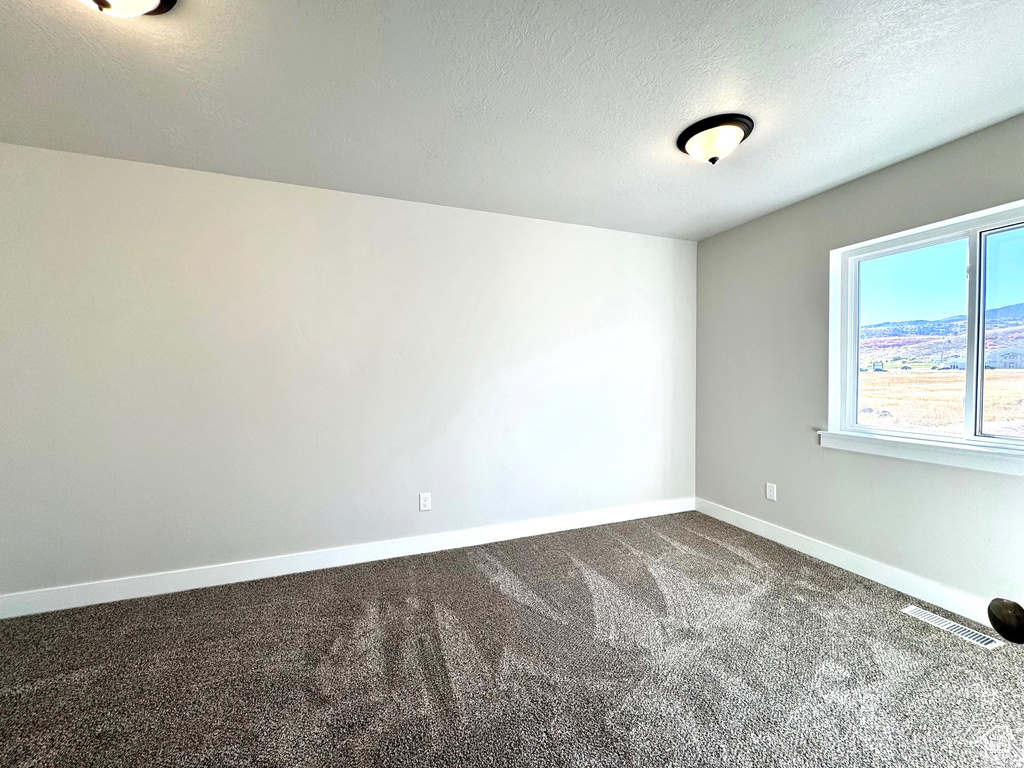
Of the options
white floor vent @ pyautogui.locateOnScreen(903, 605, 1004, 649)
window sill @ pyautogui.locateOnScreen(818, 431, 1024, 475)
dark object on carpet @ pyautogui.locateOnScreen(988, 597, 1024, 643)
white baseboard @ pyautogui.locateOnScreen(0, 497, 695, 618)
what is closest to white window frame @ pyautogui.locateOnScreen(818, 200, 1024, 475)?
window sill @ pyautogui.locateOnScreen(818, 431, 1024, 475)

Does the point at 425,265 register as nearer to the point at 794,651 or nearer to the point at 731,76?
the point at 731,76

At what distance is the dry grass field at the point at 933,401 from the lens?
2.21 metres

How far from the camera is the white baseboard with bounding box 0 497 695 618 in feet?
7.86

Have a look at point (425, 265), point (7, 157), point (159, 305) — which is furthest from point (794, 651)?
point (7, 157)

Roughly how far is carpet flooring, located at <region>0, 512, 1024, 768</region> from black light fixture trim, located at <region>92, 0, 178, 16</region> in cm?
245

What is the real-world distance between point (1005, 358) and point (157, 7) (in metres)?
3.89

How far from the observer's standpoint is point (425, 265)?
10.3ft

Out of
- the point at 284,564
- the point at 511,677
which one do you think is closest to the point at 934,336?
the point at 511,677

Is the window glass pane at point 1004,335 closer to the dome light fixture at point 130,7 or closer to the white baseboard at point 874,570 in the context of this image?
the white baseboard at point 874,570

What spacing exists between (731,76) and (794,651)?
8.21 ft

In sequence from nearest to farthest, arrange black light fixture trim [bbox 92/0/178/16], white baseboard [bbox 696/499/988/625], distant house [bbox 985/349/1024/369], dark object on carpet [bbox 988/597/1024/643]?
dark object on carpet [bbox 988/597/1024/643], black light fixture trim [bbox 92/0/178/16], distant house [bbox 985/349/1024/369], white baseboard [bbox 696/499/988/625]

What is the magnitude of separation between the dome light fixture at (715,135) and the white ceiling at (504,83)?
0.18ft

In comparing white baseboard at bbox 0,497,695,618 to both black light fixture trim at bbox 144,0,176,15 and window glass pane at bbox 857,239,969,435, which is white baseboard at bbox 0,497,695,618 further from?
black light fixture trim at bbox 144,0,176,15

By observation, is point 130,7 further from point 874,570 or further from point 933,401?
point 874,570
